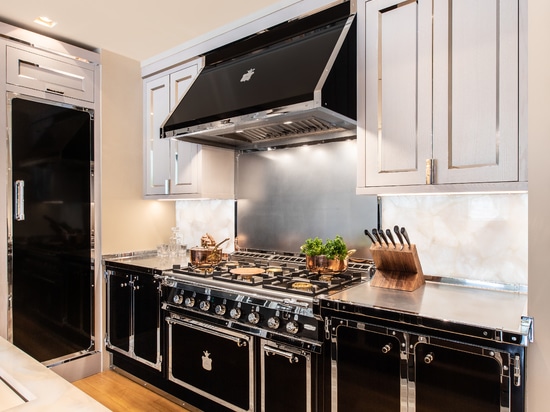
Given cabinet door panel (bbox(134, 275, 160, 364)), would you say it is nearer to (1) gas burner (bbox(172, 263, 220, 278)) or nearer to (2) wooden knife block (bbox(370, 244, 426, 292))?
(1) gas burner (bbox(172, 263, 220, 278))

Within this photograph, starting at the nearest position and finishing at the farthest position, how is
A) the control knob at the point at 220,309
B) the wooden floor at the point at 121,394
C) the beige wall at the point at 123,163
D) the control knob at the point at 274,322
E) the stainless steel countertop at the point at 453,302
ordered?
1. the stainless steel countertop at the point at 453,302
2. the control knob at the point at 274,322
3. the control knob at the point at 220,309
4. the wooden floor at the point at 121,394
5. the beige wall at the point at 123,163

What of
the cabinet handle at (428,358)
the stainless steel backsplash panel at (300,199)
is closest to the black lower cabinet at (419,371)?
the cabinet handle at (428,358)

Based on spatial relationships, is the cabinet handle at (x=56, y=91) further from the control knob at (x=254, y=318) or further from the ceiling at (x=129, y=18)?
the control knob at (x=254, y=318)

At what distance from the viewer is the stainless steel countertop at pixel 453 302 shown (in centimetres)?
146

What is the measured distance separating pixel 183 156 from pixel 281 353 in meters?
1.79

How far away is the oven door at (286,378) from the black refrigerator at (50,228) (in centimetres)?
182

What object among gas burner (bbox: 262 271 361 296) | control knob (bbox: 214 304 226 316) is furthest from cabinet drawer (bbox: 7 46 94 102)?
gas burner (bbox: 262 271 361 296)

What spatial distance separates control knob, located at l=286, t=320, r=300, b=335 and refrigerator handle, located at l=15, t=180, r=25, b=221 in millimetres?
2125

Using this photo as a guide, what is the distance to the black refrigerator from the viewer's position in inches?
107

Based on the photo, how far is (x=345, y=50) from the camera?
2.11 metres

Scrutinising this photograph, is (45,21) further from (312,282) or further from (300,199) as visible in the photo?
(312,282)

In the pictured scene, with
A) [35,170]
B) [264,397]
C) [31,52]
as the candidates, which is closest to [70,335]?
[35,170]

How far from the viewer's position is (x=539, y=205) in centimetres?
135

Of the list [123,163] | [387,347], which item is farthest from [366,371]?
[123,163]
